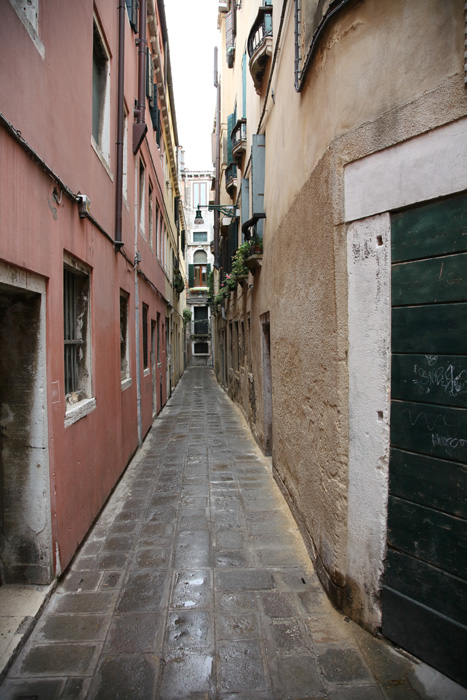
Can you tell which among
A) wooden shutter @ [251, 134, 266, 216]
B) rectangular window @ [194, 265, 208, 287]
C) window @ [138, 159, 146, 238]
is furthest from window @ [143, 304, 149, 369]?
rectangular window @ [194, 265, 208, 287]

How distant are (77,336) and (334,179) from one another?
2.85 m

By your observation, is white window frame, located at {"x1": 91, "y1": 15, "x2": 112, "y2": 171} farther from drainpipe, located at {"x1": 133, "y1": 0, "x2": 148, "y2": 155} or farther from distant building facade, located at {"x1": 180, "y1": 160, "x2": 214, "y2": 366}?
distant building facade, located at {"x1": 180, "y1": 160, "x2": 214, "y2": 366}

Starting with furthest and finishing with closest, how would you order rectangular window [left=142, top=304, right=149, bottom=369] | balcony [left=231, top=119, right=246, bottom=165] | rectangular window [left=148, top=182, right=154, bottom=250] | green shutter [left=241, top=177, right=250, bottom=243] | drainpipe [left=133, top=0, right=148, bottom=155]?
rectangular window [left=148, top=182, right=154, bottom=250] < balcony [left=231, top=119, right=246, bottom=165] < rectangular window [left=142, top=304, right=149, bottom=369] < green shutter [left=241, top=177, right=250, bottom=243] < drainpipe [left=133, top=0, right=148, bottom=155]

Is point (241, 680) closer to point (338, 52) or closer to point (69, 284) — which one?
point (69, 284)

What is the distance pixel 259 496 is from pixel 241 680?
2.76 metres

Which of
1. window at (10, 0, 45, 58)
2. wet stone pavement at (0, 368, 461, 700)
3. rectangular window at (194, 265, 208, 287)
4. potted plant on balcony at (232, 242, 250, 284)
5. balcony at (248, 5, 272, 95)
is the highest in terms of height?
rectangular window at (194, 265, 208, 287)

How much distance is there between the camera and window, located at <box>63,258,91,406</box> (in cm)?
404

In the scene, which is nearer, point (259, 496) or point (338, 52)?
point (338, 52)

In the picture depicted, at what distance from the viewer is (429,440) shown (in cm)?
234

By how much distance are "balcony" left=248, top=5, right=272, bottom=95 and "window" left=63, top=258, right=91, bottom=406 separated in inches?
164

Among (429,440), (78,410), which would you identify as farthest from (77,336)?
(429,440)

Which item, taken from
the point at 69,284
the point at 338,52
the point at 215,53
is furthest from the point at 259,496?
the point at 215,53

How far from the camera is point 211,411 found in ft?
36.8

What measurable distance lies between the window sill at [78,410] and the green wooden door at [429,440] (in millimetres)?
2525
